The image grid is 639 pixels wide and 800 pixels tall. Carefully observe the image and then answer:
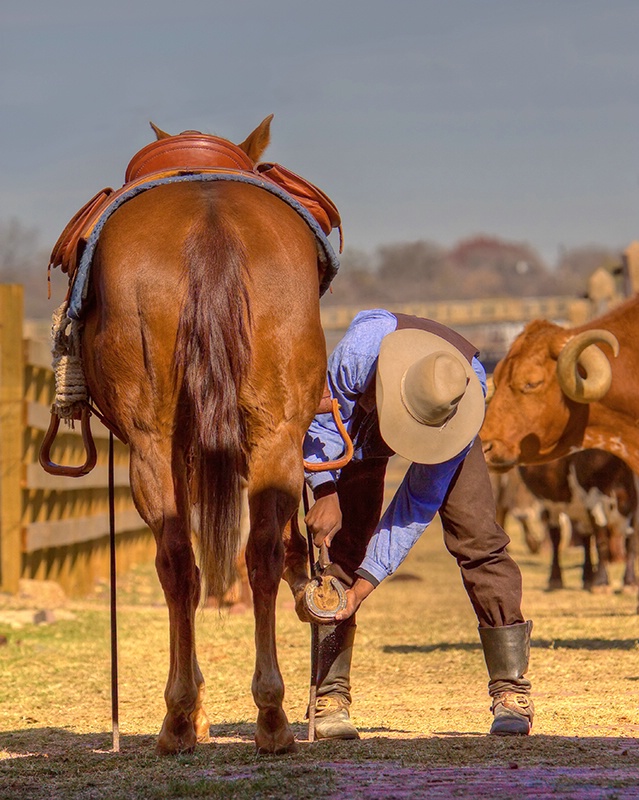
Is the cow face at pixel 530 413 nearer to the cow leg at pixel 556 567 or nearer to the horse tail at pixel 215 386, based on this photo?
the cow leg at pixel 556 567

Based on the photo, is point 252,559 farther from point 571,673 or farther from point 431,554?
point 431,554

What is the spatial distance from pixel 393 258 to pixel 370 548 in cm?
13232

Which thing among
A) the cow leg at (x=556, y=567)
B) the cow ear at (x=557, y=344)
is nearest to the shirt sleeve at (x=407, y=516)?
the cow ear at (x=557, y=344)

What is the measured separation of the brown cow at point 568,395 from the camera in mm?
8875

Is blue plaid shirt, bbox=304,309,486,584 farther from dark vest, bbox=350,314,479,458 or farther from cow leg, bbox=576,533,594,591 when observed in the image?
cow leg, bbox=576,533,594,591

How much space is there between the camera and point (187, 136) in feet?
17.3

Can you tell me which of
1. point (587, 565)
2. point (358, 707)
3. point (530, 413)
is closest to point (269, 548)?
point (358, 707)

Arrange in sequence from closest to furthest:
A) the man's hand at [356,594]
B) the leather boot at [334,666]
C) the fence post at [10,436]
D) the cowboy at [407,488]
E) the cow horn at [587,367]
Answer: the man's hand at [356,594] → the cowboy at [407,488] → the leather boot at [334,666] → the cow horn at [587,367] → the fence post at [10,436]

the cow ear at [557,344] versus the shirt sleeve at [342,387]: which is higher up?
the cow ear at [557,344]

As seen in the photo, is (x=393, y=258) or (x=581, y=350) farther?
(x=393, y=258)

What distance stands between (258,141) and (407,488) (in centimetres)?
167

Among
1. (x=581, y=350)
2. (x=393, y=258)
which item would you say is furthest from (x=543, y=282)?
(x=581, y=350)

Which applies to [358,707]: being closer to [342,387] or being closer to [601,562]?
[342,387]

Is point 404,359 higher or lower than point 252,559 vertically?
higher
